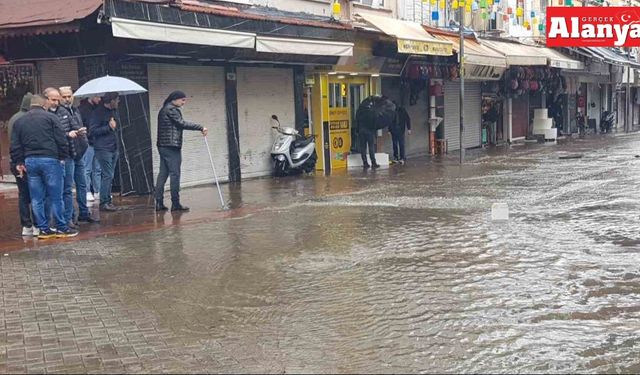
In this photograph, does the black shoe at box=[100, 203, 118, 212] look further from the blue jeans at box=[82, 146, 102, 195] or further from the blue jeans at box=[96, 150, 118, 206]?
the blue jeans at box=[82, 146, 102, 195]

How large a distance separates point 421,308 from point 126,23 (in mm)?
7631

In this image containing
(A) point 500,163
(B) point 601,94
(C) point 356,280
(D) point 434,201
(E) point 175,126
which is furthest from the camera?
(B) point 601,94

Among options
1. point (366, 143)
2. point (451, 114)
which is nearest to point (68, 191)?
point (366, 143)

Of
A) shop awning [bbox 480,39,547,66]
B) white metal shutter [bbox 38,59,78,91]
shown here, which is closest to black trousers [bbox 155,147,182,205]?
white metal shutter [bbox 38,59,78,91]

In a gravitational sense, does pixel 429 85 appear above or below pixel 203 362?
above

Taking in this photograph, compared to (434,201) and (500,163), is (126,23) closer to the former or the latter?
(434,201)

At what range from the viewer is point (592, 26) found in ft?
102

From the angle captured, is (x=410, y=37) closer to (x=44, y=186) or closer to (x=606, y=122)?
(x=44, y=186)

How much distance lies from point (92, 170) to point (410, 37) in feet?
29.9

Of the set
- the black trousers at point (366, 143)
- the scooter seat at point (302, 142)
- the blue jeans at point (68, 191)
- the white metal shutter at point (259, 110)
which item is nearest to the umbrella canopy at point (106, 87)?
the blue jeans at point (68, 191)

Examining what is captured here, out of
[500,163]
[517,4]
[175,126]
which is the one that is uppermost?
[517,4]

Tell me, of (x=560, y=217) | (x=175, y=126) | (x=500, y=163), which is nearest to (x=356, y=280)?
(x=560, y=217)

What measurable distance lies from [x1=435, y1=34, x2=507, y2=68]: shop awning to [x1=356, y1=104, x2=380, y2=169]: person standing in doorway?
389cm

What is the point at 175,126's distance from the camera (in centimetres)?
1158
